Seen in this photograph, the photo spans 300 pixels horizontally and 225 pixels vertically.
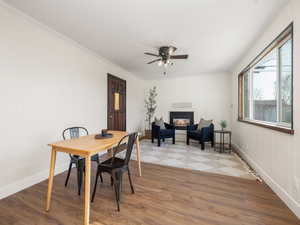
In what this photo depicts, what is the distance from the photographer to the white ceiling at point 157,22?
1.72 m

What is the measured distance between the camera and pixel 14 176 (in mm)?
1851

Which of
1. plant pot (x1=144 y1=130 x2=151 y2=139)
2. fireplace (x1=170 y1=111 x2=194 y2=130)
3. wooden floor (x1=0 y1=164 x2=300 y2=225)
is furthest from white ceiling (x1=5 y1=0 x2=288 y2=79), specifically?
plant pot (x1=144 y1=130 x2=151 y2=139)

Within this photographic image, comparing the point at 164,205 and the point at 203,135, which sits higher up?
the point at 203,135

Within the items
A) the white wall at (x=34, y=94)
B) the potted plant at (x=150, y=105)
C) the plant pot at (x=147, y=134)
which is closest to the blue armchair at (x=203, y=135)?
the plant pot at (x=147, y=134)

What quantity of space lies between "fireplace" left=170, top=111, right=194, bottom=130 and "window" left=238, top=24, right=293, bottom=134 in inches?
76.1

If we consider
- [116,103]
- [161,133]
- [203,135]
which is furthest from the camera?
[161,133]

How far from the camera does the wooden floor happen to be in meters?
1.39

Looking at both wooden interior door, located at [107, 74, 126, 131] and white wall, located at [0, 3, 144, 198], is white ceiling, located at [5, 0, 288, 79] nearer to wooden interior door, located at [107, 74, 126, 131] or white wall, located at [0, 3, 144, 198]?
white wall, located at [0, 3, 144, 198]

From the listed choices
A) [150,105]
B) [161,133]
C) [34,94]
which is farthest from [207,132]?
[34,94]

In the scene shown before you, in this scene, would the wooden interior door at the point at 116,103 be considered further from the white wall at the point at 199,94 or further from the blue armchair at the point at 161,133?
the white wall at the point at 199,94

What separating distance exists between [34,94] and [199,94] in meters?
4.71

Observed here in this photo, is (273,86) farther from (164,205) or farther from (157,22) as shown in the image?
(164,205)

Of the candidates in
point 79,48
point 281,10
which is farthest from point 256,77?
point 79,48

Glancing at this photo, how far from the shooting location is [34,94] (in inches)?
81.3
